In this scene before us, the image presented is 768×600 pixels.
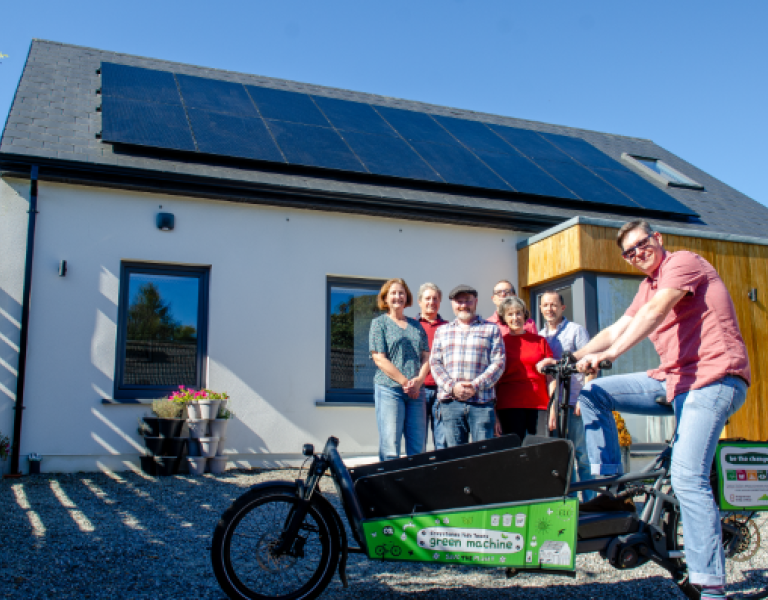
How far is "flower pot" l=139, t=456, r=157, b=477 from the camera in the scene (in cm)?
644

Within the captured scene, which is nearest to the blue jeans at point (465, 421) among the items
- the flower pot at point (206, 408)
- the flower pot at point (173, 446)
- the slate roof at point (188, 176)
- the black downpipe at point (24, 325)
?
the flower pot at point (206, 408)

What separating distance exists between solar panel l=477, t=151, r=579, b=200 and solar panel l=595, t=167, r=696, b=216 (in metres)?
1.13

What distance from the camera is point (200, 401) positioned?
654 centimetres

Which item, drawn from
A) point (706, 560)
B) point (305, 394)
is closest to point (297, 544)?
point (706, 560)

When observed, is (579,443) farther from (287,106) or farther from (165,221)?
(287,106)

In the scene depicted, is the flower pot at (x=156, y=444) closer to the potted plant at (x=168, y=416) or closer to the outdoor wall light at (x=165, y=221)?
the potted plant at (x=168, y=416)

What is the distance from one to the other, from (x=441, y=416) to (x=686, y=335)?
217 cm

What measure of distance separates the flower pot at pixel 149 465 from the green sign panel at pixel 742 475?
5.07 m

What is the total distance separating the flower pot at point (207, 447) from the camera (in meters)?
6.58

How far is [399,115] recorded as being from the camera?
1110cm

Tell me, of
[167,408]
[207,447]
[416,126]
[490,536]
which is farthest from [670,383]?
[416,126]

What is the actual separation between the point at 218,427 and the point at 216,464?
0.37 metres

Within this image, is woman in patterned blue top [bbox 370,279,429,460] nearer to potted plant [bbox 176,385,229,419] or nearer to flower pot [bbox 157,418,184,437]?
potted plant [bbox 176,385,229,419]

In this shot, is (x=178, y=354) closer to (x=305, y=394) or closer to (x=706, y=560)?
(x=305, y=394)
